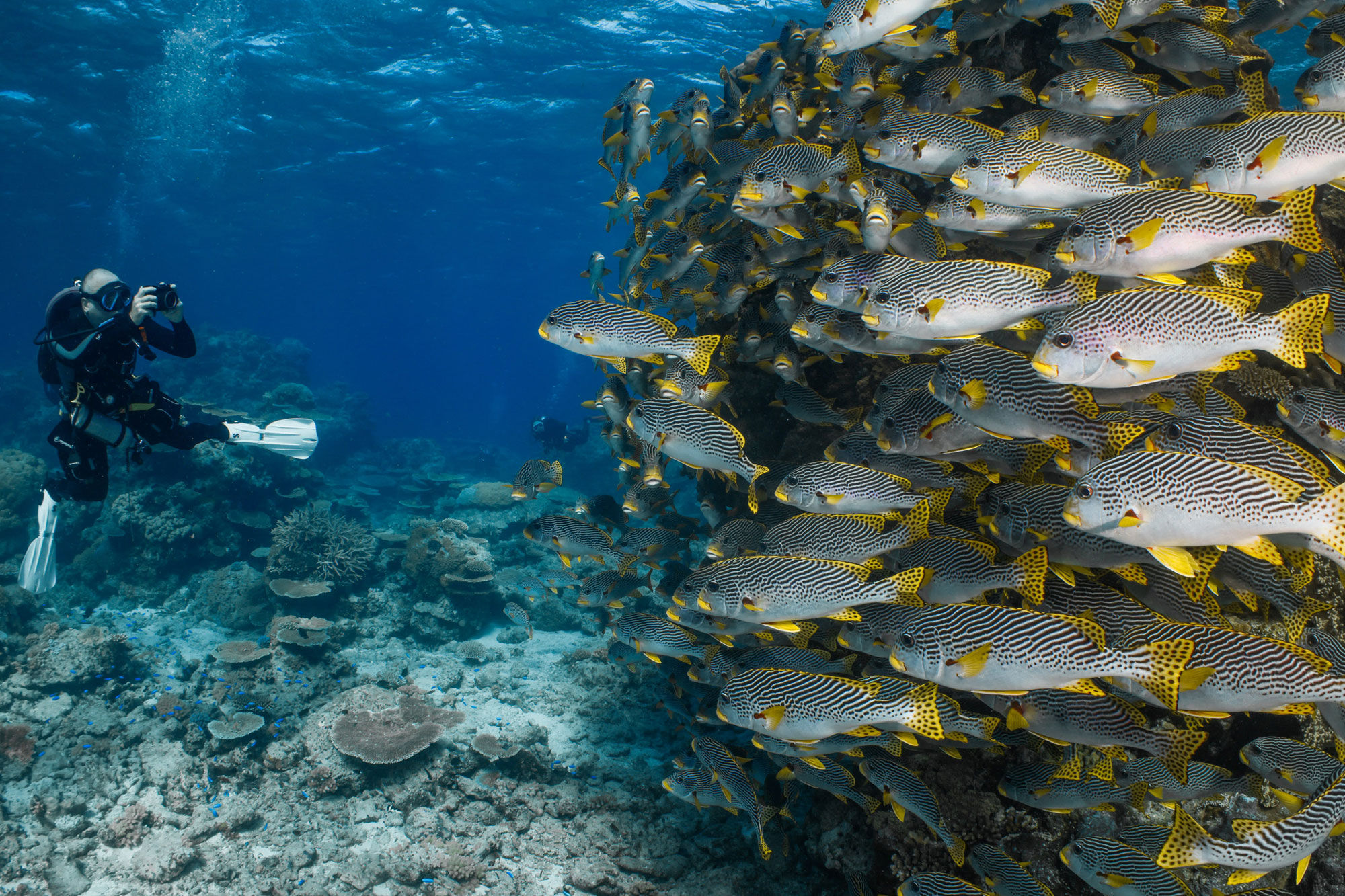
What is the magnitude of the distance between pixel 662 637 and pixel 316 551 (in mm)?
9479

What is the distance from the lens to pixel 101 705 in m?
7.48

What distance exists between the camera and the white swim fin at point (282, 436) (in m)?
9.08

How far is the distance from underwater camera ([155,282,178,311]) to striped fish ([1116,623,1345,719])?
9.06 metres

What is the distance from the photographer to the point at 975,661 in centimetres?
247

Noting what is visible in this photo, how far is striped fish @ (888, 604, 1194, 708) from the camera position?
2439 millimetres

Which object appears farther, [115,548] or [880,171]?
[115,548]

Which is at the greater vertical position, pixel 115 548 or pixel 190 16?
pixel 190 16

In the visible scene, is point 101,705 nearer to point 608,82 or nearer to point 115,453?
point 115,453

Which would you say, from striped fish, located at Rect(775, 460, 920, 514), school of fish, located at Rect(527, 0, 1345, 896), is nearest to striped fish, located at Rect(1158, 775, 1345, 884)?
school of fish, located at Rect(527, 0, 1345, 896)

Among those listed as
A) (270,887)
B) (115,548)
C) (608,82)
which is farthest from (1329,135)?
(608,82)

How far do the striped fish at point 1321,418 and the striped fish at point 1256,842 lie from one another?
1520mm

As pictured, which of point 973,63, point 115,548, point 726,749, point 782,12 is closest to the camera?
point 726,749

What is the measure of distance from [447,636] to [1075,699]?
32.3 ft

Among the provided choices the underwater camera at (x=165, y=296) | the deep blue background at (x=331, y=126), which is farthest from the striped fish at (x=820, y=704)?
the deep blue background at (x=331, y=126)
